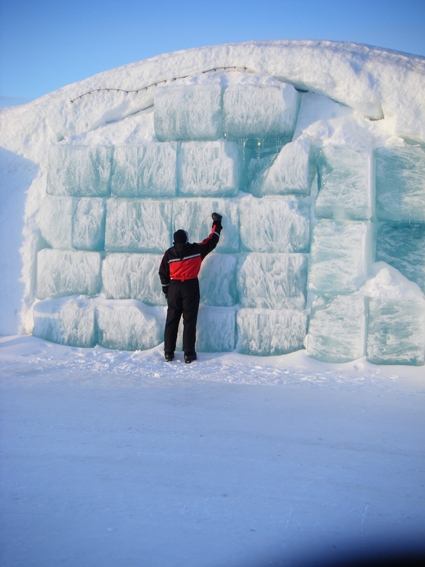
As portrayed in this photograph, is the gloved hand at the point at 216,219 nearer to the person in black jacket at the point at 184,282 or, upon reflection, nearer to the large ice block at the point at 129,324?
the person in black jacket at the point at 184,282

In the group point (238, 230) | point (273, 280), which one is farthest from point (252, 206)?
point (273, 280)

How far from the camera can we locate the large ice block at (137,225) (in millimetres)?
4832

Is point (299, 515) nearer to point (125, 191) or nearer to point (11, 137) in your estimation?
point (125, 191)

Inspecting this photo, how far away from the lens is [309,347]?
4449 mm

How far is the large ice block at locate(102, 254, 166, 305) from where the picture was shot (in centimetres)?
486

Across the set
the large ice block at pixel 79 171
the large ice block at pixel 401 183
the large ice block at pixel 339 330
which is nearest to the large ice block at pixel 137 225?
the large ice block at pixel 79 171

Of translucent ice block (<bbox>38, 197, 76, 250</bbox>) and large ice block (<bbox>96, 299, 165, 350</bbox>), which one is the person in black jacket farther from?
translucent ice block (<bbox>38, 197, 76, 250</bbox>)

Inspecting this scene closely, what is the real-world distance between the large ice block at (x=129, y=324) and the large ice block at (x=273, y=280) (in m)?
0.78

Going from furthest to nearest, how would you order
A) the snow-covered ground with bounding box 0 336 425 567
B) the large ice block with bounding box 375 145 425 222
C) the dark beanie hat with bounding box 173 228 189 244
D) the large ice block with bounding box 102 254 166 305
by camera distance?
1. the large ice block with bounding box 102 254 166 305
2. the dark beanie hat with bounding box 173 228 189 244
3. the large ice block with bounding box 375 145 425 222
4. the snow-covered ground with bounding box 0 336 425 567

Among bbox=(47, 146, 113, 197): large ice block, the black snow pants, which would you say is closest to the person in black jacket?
the black snow pants

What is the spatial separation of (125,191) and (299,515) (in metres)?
3.53

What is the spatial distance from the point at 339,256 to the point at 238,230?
849 millimetres

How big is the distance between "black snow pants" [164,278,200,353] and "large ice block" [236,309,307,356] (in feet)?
1.29

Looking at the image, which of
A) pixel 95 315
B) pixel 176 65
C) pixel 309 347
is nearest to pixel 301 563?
pixel 309 347
